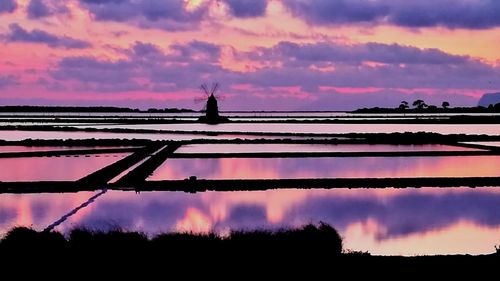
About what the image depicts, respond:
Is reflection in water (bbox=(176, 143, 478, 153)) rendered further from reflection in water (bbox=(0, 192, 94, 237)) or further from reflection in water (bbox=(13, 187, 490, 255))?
reflection in water (bbox=(0, 192, 94, 237))

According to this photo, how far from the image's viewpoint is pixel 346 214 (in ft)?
28.9

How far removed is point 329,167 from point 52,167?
252 inches

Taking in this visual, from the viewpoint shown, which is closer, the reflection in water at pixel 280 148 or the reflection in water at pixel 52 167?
the reflection in water at pixel 52 167

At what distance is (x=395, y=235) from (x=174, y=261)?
3126mm

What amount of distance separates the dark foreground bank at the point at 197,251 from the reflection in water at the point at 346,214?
81 cm

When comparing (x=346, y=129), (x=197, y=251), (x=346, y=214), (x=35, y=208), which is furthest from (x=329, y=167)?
(x=346, y=129)

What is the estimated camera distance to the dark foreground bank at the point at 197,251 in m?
5.44

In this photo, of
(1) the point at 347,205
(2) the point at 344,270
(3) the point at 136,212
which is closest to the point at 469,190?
(1) the point at 347,205

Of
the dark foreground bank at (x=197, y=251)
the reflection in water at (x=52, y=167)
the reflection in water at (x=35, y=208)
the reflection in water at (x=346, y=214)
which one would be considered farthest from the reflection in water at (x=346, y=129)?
the dark foreground bank at (x=197, y=251)

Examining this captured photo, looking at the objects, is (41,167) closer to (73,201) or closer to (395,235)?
(73,201)

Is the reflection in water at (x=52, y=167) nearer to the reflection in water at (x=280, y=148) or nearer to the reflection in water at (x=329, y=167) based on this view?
the reflection in water at (x=329, y=167)

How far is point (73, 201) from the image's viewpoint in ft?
32.1

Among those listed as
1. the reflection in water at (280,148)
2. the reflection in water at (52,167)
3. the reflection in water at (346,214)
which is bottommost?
the reflection in water at (346,214)

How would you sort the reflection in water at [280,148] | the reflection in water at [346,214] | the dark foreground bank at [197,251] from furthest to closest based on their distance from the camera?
the reflection in water at [280,148], the reflection in water at [346,214], the dark foreground bank at [197,251]
